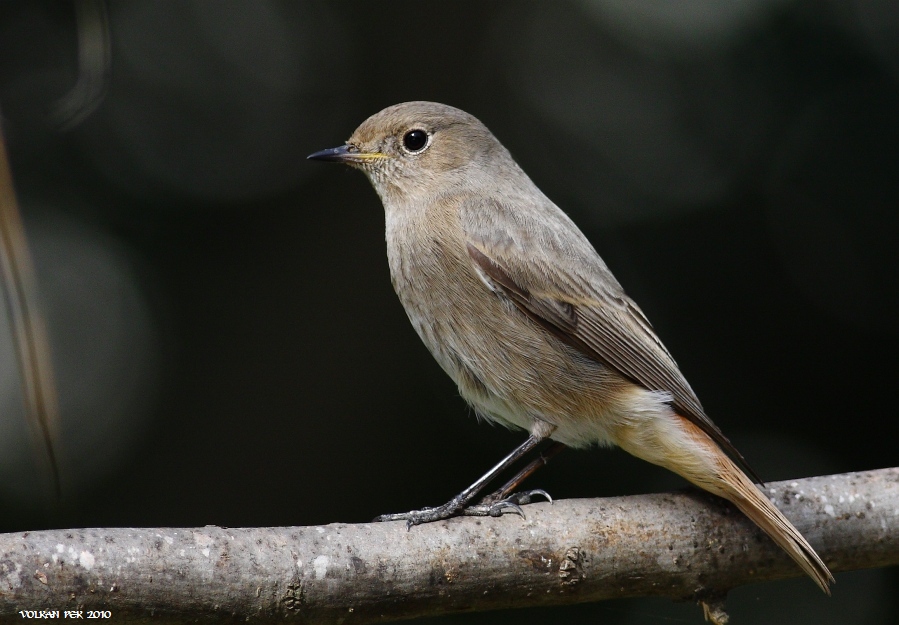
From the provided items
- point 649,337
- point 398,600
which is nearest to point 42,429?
point 398,600

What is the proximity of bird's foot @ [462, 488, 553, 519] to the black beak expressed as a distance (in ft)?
6.25

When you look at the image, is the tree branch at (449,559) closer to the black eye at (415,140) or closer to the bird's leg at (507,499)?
the bird's leg at (507,499)

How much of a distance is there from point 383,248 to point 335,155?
1.40m

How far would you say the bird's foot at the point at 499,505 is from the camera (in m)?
3.19

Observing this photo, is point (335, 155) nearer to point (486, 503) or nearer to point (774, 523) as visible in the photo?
point (486, 503)

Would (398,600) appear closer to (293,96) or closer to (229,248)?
(229,248)

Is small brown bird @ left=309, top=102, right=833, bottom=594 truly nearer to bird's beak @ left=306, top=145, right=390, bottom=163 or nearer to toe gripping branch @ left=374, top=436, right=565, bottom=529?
toe gripping branch @ left=374, top=436, right=565, bottom=529

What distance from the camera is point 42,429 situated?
1.96 m

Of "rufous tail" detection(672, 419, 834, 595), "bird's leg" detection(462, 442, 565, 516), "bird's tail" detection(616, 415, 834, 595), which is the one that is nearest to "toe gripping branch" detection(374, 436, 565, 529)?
"bird's leg" detection(462, 442, 565, 516)

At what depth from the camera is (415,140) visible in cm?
436

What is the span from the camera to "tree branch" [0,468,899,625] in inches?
96.2

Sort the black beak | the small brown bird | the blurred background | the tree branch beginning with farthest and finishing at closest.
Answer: the blurred background
the black beak
the small brown bird
the tree branch

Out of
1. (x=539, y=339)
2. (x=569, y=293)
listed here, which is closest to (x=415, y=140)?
(x=569, y=293)

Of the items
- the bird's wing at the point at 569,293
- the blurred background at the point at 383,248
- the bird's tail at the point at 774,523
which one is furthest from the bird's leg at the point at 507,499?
the blurred background at the point at 383,248
